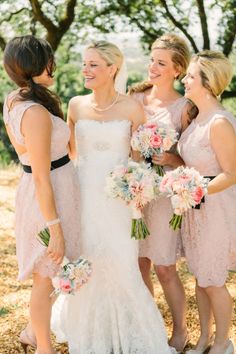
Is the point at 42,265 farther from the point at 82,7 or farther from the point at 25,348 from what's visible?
the point at 82,7

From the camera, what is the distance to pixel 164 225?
14.7ft

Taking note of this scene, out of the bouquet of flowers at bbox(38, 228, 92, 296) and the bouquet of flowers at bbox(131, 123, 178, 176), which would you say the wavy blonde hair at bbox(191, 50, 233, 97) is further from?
the bouquet of flowers at bbox(38, 228, 92, 296)

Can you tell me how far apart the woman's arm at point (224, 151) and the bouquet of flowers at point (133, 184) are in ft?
1.36

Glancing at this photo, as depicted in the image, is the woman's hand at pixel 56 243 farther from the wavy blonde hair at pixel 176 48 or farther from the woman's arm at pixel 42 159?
the wavy blonde hair at pixel 176 48

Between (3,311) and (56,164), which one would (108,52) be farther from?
(3,311)

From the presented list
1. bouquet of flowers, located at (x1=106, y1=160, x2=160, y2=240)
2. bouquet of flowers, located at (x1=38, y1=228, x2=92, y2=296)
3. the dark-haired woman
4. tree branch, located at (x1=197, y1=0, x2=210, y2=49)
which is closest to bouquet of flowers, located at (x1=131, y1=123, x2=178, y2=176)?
bouquet of flowers, located at (x1=106, y1=160, x2=160, y2=240)

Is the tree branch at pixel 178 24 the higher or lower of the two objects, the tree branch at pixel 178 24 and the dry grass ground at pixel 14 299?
the lower

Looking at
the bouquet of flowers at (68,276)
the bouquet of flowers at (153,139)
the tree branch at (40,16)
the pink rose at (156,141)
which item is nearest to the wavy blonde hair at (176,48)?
the bouquet of flowers at (153,139)

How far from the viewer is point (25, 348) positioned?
4477 millimetres

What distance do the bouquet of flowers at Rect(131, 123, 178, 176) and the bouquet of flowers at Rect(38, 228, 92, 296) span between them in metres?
0.95

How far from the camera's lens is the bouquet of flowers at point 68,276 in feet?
12.4

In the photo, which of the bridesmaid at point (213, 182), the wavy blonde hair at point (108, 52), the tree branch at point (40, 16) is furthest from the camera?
the tree branch at point (40, 16)

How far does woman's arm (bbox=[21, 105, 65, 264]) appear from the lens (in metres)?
3.57

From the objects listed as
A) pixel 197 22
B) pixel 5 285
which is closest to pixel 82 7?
pixel 197 22
